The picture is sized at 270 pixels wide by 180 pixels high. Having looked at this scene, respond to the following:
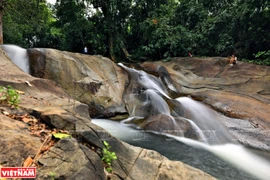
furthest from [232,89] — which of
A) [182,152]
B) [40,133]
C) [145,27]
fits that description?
[40,133]

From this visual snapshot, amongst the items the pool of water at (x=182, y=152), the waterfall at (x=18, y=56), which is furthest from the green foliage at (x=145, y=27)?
the pool of water at (x=182, y=152)

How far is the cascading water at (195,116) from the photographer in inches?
220

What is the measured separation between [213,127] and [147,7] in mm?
12775

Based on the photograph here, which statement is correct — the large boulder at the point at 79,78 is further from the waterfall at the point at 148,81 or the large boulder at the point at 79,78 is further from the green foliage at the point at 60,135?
the green foliage at the point at 60,135

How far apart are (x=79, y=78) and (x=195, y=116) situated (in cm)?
515

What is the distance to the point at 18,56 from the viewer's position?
8.44 meters

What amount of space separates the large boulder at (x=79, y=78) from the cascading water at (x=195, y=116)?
2.59 feet

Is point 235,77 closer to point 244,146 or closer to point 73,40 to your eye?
point 244,146

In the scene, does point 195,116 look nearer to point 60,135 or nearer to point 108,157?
point 108,157

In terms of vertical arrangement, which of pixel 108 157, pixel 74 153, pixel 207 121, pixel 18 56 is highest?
pixel 18 56

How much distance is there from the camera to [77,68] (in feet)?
29.1

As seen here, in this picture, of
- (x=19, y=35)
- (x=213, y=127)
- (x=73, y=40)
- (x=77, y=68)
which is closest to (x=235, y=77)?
(x=213, y=127)

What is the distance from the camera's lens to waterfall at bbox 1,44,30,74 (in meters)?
8.25

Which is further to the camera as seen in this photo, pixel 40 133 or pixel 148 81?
pixel 148 81
